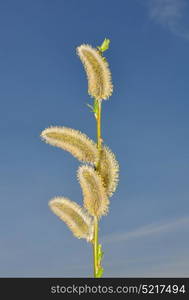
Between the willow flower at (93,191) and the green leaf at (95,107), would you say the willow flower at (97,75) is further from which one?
the willow flower at (93,191)

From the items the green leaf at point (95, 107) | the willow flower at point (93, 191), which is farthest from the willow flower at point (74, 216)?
the green leaf at point (95, 107)

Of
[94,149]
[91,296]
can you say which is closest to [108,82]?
[94,149]

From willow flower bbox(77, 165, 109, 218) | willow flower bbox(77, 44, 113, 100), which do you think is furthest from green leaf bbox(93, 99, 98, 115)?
willow flower bbox(77, 165, 109, 218)

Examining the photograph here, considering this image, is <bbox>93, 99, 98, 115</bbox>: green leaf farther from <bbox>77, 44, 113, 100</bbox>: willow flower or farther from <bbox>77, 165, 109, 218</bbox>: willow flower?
<bbox>77, 165, 109, 218</bbox>: willow flower

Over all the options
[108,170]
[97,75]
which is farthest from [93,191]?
[97,75]

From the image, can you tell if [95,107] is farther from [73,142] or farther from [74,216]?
[74,216]

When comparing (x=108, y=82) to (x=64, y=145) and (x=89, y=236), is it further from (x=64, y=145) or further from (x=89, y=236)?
(x=89, y=236)
